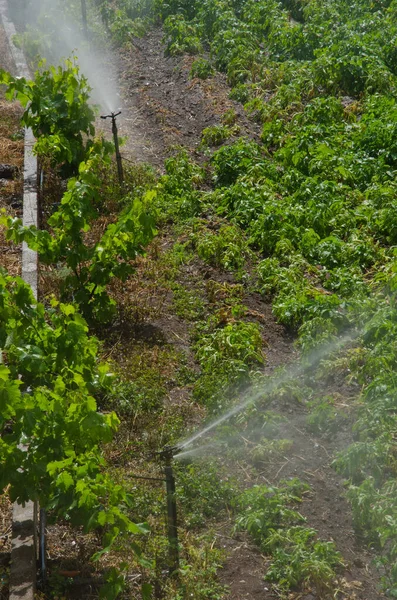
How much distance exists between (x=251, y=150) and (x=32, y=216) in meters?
2.47

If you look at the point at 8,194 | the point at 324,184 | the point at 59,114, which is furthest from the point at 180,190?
the point at 8,194

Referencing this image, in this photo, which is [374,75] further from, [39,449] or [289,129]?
[39,449]

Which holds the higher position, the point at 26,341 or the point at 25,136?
the point at 25,136

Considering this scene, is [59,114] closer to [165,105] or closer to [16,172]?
[16,172]

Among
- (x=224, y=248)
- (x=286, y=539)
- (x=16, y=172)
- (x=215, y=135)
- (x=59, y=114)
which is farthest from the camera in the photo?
(x=215, y=135)

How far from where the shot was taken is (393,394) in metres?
6.05

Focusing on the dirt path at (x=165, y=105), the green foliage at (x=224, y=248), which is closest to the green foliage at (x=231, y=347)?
the green foliage at (x=224, y=248)

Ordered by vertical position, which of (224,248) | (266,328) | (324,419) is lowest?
(324,419)

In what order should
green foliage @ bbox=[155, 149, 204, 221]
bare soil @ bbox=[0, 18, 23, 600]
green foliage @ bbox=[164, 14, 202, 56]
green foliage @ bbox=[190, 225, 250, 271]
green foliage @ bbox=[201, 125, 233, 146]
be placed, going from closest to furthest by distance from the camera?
bare soil @ bbox=[0, 18, 23, 600], green foliage @ bbox=[190, 225, 250, 271], green foliage @ bbox=[155, 149, 204, 221], green foliage @ bbox=[201, 125, 233, 146], green foliage @ bbox=[164, 14, 202, 56]

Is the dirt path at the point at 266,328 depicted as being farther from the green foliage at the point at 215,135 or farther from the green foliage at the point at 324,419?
the green foliage at the point at 215,135

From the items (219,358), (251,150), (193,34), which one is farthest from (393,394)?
(193,34)

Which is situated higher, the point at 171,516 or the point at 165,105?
the point at 165,105

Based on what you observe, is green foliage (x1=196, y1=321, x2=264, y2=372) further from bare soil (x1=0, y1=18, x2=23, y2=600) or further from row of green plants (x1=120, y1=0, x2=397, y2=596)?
bare soil (x1=0, y1=18, x2=23, y2=600)

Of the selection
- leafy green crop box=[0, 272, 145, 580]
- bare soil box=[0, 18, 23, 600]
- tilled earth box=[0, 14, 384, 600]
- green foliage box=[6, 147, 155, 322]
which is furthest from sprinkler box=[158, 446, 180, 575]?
green foliage box=[6, 147, 155, 322]
